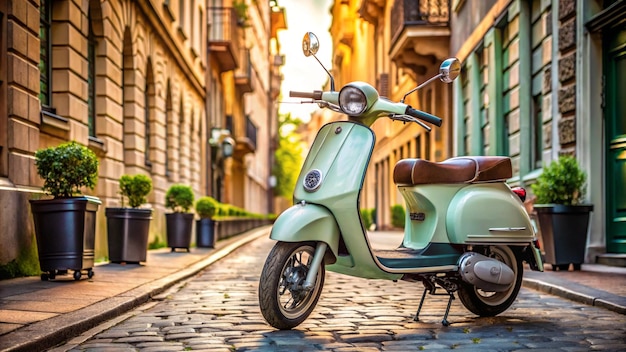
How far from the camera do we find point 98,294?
7.27 m

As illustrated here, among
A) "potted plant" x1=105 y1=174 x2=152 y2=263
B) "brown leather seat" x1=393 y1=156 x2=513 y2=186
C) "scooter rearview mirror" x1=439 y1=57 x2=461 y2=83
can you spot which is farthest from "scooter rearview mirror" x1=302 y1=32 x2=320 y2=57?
"potted plant" x1=105 y1=174 x2=152 y2=263

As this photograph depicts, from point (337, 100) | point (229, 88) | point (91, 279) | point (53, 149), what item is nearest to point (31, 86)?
point (53, 149)

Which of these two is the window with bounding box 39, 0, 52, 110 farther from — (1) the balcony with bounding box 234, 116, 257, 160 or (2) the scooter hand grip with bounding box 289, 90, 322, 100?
(1) the balcony with bounding box 234, 116, 257, 160

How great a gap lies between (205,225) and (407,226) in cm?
1054

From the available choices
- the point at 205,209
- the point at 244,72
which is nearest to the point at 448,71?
the point at 205,209

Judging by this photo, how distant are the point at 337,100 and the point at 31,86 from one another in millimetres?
5120

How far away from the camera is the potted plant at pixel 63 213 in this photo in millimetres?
8219

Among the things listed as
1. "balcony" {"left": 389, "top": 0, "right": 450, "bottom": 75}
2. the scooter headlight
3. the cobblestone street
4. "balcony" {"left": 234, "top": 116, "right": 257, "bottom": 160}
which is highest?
"balcony" {"left": 389, "top": 0, "right": 450, "bottom": 75}

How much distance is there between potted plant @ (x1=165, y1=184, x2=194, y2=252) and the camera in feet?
48.3

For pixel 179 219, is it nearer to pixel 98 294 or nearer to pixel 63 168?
pixel 63 168

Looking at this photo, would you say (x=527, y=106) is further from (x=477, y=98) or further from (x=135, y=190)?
(x=135, y=190)

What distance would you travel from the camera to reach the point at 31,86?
9641 mm

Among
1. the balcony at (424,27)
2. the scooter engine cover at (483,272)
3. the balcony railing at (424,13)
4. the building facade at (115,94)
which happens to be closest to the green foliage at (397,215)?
the building facade at (115,94)

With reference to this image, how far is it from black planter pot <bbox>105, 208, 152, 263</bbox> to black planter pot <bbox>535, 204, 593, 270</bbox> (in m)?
4.90
